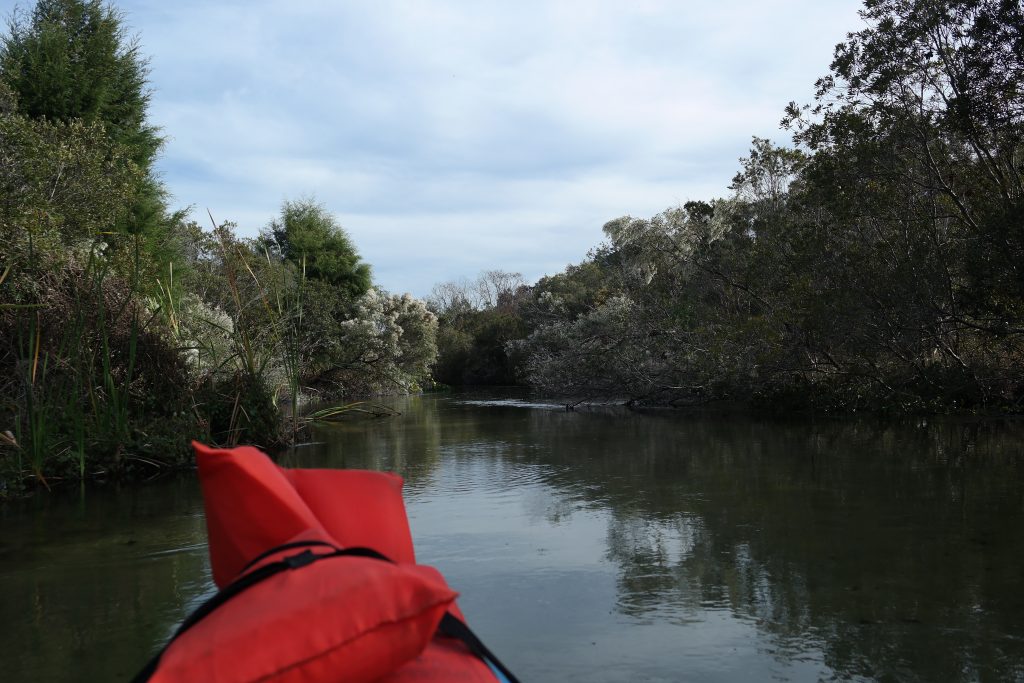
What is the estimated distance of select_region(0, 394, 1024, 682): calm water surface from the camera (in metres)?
2.64

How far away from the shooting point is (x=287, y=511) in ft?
4.33

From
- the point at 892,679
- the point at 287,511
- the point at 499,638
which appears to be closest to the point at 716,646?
the point at 892,679

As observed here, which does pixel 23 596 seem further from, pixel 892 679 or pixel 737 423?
pixel 737 423

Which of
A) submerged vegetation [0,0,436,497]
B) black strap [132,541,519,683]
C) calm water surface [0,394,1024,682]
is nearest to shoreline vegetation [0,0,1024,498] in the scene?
submerged vegetation [0,0,436,497]

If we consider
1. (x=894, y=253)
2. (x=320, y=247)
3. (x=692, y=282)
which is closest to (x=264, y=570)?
(x=894, y=253)

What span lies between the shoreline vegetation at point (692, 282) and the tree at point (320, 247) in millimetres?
9384

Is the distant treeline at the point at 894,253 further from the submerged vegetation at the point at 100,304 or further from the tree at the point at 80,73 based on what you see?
the tree at the point at 80,73

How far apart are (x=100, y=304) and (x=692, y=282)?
40.7ft

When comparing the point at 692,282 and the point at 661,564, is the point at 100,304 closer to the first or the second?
the point at 661,564

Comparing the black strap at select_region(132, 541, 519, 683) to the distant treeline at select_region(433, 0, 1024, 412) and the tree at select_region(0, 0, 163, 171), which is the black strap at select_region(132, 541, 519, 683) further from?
the tree at select_region(0, 0, 163, 171)

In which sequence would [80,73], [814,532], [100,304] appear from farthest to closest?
1. [80,73]
2. [100,304]
3. [814,532]

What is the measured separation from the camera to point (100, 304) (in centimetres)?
564

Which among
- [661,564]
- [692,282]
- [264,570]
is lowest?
[661,564]

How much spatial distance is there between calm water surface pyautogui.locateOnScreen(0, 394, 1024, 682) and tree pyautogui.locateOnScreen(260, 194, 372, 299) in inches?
744
